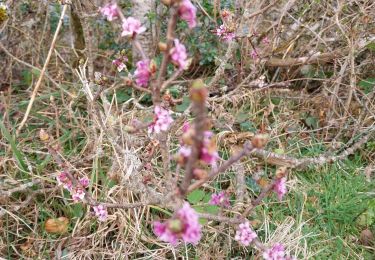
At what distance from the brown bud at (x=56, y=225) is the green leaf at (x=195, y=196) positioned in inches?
19.2

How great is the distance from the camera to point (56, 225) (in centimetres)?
187

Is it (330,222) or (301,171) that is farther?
(301,171)

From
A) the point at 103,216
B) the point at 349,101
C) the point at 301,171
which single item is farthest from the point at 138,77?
the point at 349,101

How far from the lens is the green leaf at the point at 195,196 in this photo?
6.33 feet

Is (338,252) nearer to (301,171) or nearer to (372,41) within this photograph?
(301,171)

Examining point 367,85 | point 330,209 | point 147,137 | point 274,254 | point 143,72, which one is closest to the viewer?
point 143,72

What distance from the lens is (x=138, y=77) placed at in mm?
1182

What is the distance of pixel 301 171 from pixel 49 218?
3.71ft

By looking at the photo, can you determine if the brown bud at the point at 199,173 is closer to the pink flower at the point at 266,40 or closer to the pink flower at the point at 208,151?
the pink flower at the point at 208,151

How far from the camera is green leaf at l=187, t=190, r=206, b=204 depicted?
1930mm

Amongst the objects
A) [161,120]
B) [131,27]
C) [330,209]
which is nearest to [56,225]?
[161,120]

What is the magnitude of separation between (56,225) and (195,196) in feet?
1.77

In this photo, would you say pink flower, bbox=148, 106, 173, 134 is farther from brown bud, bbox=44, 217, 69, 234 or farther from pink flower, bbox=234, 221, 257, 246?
brown bud, bbox=44, 217, 69, 234

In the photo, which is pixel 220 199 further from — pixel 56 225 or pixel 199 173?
pixel 199 173
